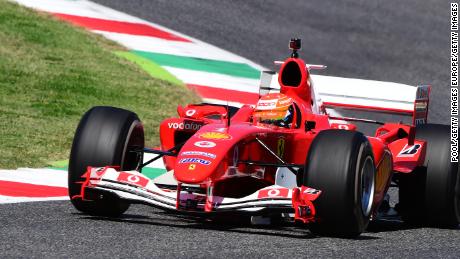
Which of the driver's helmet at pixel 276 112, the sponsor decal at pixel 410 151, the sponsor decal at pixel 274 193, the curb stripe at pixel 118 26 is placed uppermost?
the curb stripe at pixel 118 26

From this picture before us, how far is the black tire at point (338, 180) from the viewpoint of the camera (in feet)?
28.7

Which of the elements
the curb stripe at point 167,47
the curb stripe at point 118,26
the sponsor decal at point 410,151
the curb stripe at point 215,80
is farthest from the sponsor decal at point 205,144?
the curb stripe at point 118,26

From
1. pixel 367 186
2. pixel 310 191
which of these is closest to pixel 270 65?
pixel 367 186

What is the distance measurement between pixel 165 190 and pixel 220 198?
425 mm

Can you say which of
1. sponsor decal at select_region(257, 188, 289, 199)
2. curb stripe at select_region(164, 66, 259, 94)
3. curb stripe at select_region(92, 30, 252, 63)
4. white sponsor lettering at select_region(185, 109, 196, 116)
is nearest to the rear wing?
white sponsor lettering at select_region(185, 109, 196, 116)

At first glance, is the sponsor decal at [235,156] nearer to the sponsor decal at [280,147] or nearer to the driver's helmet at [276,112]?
the sponsor decal at [280,147]

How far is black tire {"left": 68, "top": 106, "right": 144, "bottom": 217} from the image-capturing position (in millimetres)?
9305

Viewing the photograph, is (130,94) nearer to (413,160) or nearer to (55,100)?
(55,100)

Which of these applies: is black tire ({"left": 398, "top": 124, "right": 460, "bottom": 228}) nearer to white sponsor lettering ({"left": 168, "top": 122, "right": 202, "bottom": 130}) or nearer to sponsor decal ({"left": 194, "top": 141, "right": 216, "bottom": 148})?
white sponsor lettering ({"left": 168, "top": 122, "right": 202, "bottom": 130})

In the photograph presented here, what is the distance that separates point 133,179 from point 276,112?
1.51 metres

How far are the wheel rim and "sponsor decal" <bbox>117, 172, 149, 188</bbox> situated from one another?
1642mm

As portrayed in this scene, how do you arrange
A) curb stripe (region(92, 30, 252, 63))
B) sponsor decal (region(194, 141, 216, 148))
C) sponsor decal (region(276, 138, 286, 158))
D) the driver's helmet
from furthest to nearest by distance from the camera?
curb stripe (region(92, 30, 252, 63)) → the driver's helmet → sponsor decal (region(276, 138, 286, 158)) → sponsor decal (region(194, 141, 216, 148))

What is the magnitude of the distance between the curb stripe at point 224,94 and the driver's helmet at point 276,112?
Answer: 6.45 m

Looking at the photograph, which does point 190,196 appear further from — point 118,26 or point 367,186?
point 118,26
